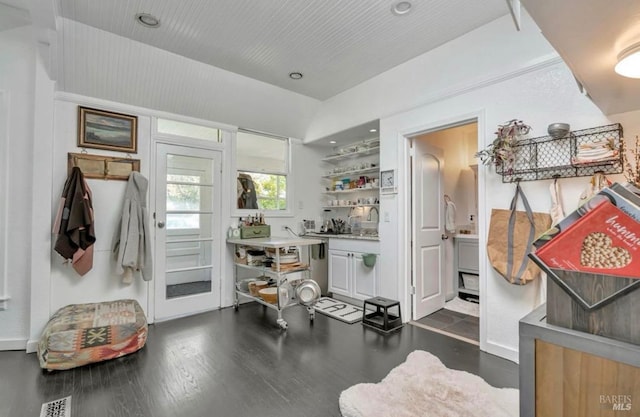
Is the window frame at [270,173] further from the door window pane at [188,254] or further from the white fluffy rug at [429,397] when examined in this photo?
the white fluffy rug at [429,397]

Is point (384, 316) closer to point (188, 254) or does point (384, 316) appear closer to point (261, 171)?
point (188, 254)

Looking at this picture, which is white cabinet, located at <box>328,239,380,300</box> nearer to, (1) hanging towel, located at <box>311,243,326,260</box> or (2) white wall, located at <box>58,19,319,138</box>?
(1) hanging towel, located at <box>311,243,326,260</box>

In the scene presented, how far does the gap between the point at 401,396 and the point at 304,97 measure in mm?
3831

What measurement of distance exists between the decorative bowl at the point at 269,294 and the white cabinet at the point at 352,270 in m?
1.14

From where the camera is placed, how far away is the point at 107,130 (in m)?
3.35

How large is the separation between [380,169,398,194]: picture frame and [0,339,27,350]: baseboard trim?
3948 mm

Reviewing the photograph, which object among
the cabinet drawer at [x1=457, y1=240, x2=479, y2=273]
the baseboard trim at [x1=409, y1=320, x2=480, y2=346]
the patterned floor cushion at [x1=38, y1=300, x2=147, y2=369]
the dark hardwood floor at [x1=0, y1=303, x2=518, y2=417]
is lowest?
the dark hardwood floor at [x1=0, y1=303, x2=518, y2=417]

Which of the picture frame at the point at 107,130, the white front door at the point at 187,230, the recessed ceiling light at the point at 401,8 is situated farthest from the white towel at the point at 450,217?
the picture frame at the point at 107,130

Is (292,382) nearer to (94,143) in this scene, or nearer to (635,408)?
(635,408)

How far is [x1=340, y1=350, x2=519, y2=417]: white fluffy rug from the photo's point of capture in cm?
184

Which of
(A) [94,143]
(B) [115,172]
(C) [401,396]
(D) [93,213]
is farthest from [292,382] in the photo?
(A) [94,143]

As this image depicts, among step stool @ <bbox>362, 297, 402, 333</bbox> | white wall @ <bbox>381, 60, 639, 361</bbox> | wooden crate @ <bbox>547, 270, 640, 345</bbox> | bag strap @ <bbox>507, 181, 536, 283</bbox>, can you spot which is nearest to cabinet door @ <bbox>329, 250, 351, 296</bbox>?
step stool @ <bbox>362, 297, 402, 333</bbox>

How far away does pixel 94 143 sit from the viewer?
10.7ft

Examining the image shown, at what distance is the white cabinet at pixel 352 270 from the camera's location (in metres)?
3.95
